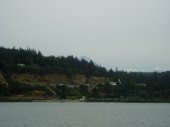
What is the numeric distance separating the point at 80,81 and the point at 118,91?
82.8 ft

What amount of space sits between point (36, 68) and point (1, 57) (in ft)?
56.7

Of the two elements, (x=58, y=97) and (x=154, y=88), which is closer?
(x=58, y=97)

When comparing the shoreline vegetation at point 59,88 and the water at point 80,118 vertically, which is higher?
the shoreline vegetation at point 59,88

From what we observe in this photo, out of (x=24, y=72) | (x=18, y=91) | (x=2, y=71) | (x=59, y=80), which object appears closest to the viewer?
(x=18, y=91)

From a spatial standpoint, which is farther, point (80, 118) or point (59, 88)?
point (59, 88)

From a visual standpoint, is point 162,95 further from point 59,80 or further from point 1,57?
point 1,57

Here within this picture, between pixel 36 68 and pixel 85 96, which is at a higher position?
pixel 36 68

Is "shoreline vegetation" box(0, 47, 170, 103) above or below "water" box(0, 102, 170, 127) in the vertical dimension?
above

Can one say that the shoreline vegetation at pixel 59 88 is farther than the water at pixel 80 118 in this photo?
Yes

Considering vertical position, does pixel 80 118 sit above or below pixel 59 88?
below

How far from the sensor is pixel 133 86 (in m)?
185

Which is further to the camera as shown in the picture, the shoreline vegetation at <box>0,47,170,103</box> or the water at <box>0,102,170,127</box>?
the shoreline vegetation at <box>0,47,170,103</box>

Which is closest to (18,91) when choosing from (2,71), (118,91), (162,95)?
(2,71)

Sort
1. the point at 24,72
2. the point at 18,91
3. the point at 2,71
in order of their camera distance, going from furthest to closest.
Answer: the point at 24,72 → the point at 2,71 → the point at 18,91
